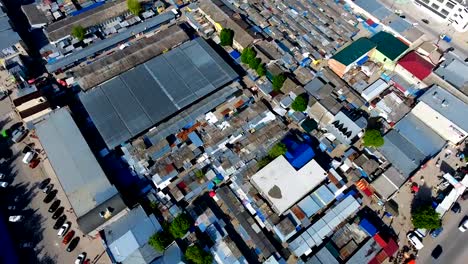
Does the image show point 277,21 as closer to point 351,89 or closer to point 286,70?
point 286,70

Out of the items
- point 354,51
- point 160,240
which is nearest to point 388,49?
point 354,51

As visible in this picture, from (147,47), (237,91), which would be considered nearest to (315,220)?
(237,91)

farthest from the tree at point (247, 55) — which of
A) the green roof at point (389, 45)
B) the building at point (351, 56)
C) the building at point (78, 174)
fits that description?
the building at point (78, 174)

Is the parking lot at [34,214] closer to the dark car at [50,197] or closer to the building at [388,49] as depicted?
the dark car at [50,197]

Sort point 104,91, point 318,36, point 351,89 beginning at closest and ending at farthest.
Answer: point 104,91
point 351,89
point 318,36

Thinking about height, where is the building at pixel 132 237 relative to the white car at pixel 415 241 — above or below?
above

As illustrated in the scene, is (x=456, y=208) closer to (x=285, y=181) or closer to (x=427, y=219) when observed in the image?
(x=427, y=219)
